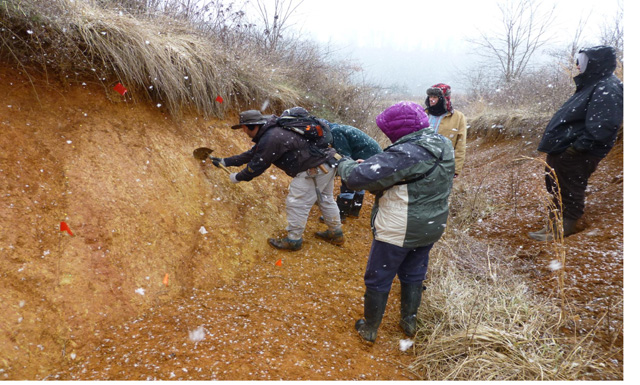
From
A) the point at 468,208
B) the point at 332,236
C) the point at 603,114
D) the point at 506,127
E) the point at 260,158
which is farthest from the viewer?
the point at 506,127

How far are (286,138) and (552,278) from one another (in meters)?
2.69

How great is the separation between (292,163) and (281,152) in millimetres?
187

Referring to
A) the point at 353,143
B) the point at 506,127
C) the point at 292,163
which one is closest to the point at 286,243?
the point at 292,163

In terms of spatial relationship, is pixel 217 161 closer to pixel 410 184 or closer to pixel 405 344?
pixel 410 184

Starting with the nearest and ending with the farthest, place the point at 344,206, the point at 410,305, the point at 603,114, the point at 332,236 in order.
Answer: the point at 410,305 < the point at 603,114 < the point at 332,236 < the point at 344,206

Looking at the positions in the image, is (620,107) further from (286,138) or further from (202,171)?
(202,171)

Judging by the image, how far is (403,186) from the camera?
6.84 feet

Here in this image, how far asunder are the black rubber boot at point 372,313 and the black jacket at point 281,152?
141 cm

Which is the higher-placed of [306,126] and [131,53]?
[131,53]

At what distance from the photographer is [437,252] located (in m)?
3.57

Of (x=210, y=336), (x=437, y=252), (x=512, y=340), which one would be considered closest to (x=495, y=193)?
(x=437, y=252)

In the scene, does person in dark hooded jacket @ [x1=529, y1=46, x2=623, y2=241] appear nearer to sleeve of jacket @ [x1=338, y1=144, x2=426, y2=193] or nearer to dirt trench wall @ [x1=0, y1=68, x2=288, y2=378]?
sleeve of jacket @ [x1=338, y1=144, x2=426, y2=193]

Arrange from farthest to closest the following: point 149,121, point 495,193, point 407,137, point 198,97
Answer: point 495,193 → point 198,97 → point 149,121 → point 407,137

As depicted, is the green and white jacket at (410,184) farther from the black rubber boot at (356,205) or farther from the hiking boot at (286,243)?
the black rubber boot at (356,205)
